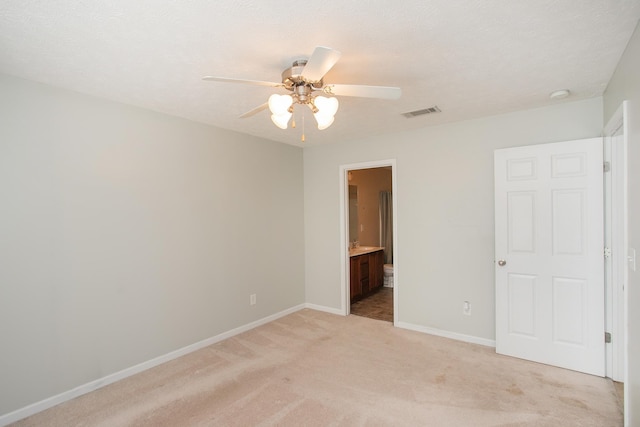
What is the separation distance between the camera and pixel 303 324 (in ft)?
13.4

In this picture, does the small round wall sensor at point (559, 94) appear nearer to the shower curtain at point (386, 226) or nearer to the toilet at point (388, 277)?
the toilet at point (388, 277)

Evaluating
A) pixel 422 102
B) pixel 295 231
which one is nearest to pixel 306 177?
pixel 295 231

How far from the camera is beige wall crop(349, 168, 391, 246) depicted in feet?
21.4

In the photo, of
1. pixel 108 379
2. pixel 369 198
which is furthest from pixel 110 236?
pixel 369 198

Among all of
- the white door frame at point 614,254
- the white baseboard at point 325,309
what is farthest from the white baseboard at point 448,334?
the white door frame at point 614,254

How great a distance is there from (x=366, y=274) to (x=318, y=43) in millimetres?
4173

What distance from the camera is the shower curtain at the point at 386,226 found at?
23.3ft

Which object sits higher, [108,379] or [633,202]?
[633,202]

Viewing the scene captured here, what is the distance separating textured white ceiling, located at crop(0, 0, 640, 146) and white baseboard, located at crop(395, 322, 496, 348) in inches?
95.3

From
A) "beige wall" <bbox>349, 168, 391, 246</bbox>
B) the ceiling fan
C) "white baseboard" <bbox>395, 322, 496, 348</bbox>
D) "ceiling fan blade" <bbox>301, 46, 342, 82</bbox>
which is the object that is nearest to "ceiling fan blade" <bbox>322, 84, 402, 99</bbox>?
the ceiling fan

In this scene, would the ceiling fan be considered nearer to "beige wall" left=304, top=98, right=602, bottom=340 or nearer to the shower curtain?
"beige wall" left=304, top=98, right=602, bottom=340

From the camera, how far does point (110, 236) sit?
2.75m

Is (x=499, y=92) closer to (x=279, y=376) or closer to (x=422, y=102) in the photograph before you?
(x=422, y=102)

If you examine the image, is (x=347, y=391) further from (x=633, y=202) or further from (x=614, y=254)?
(x=614, y=254)
